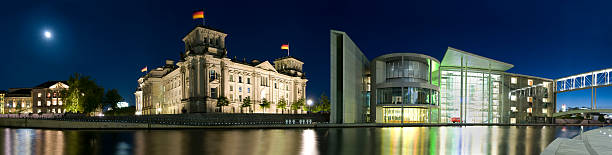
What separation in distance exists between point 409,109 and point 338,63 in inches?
739

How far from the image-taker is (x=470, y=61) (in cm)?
6512

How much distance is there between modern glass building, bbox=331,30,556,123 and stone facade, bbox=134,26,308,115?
110 ft

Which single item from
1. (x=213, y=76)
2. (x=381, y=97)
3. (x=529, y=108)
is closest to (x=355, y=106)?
(x=381, y=97)

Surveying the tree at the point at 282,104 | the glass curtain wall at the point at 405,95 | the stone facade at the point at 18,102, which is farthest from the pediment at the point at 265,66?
the stone facade at the point at 18,102

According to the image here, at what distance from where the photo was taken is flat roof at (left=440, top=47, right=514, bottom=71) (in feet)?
198

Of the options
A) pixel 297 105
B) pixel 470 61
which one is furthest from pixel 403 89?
pixel 297 105

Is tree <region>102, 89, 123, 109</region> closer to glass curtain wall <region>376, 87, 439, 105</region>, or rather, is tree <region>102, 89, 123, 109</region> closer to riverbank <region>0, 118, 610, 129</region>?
riverbank <region>0, 118, 610, 129</region>

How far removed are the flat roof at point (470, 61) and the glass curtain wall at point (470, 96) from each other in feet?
8.85

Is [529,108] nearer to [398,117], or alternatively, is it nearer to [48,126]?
[398,117]

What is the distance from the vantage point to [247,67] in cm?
8606

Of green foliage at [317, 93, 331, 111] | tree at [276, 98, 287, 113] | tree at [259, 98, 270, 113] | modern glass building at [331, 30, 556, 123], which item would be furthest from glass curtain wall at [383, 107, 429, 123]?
Result: tree at [276, 98, 287, 113]

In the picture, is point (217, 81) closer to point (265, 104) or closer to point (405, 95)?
point (265, 104)

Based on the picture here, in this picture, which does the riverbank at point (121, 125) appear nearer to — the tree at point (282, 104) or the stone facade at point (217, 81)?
the stone facade at point (217, 81)

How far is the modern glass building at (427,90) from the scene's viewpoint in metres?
55.0
